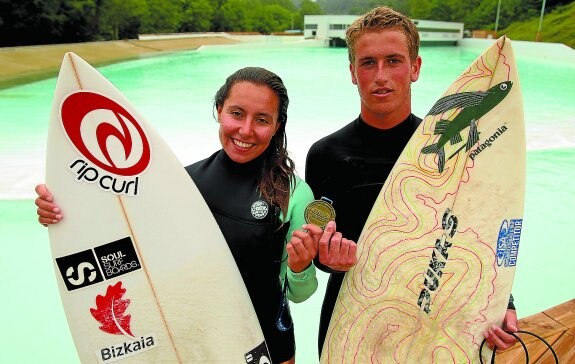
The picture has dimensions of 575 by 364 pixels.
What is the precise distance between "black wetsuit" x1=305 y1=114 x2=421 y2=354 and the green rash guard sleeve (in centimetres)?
8

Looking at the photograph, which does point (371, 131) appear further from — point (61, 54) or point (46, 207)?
→ point (61, 54)

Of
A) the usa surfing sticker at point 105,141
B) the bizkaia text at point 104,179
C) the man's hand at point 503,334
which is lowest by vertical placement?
the man's hand at point 503,334

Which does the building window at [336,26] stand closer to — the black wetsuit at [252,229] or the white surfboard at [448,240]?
the white surfboard at [448,240]

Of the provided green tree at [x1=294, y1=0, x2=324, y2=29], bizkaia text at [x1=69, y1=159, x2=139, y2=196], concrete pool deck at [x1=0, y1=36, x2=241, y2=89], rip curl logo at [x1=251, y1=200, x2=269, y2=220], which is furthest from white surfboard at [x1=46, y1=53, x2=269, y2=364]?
green tree at [x1=294, y1=0, x2=324, y2=29]

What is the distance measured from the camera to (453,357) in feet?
5.43

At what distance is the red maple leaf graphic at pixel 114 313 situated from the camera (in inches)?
66.1

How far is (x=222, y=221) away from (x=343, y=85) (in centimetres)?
1359

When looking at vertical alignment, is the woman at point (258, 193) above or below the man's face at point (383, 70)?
below

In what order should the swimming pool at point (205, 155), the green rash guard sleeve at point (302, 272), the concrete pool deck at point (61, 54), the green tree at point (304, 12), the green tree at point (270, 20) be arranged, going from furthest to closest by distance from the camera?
the green tree at point (304, 12) < the green tree at point (270, 20) < the concrete pool deck at point (61, 54) < the swimming pool at point (205, 155) < the green rash guard sleeve at point (302, 272)

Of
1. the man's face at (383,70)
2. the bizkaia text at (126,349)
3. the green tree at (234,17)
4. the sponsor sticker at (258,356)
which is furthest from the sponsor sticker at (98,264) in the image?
the green tree at (234,17)

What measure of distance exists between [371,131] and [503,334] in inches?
32.8

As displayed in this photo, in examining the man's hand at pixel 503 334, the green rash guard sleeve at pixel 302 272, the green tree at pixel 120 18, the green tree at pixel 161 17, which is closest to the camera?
the green rash guard sleeve at pixel 302 272

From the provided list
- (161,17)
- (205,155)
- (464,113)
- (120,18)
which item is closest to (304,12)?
(161,17)

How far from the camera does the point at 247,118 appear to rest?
4.75ft
